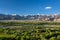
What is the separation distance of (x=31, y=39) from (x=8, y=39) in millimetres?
3974

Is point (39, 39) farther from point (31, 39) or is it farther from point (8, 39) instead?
point (8, 39)

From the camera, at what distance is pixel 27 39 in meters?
27.9

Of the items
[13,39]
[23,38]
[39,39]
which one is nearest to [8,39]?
[13,39]

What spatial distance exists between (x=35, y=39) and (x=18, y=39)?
9.76ft

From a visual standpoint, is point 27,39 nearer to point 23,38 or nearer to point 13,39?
point 23,38

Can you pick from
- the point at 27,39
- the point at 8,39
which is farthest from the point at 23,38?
the point at 8,39

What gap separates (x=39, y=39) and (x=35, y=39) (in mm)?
739

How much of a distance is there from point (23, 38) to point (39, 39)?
305 centimetres

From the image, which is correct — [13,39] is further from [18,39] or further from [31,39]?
[31,39]

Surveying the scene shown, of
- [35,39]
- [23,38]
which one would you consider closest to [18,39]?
[23,38]

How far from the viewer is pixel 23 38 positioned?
2773 centimetres

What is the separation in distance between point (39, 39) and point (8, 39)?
522 centimetres

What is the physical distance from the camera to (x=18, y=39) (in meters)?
27.8

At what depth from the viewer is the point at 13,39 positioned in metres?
28.7
